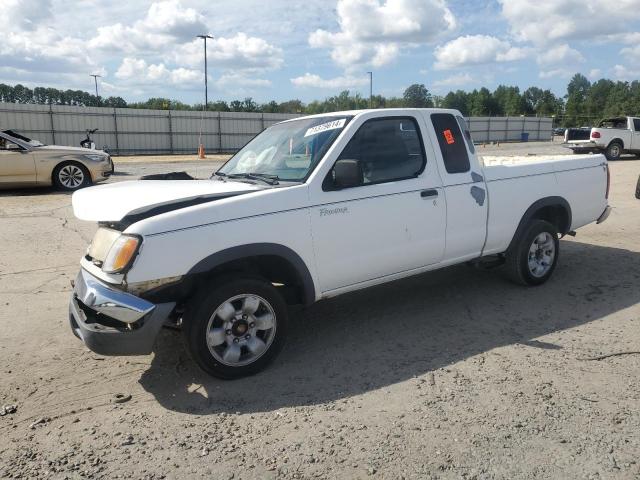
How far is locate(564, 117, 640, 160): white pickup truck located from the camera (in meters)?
22.9

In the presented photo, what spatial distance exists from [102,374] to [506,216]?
390 centimetres

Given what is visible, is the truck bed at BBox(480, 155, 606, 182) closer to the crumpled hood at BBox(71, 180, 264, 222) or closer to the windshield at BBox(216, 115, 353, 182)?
the windshield at BBox(216, 115, 353, 182)

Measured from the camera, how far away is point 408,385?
12.5 ft

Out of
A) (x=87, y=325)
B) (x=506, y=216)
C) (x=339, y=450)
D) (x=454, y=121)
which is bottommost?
(x=339, y=450)

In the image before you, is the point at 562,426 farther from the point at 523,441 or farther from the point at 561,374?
the point at 561,374

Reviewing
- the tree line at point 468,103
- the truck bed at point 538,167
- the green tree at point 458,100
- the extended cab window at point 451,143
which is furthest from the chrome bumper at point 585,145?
the green tree at point 458,100

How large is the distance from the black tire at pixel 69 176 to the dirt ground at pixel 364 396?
8248mm

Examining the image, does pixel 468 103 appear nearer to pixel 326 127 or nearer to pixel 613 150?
pixel 613 150

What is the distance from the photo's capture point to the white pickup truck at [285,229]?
Answer: 11.7ft

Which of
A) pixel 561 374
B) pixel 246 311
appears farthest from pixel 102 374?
pixel 561 374

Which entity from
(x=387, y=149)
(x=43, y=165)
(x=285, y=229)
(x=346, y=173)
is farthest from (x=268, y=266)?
(x=43, y=165)

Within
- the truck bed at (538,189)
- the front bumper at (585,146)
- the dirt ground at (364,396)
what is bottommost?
the dirt ground at (364,396)

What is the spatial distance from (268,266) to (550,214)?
11.7 ft

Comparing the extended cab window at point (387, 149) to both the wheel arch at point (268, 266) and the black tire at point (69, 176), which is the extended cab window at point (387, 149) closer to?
the wheel arch at point (268, 266)
